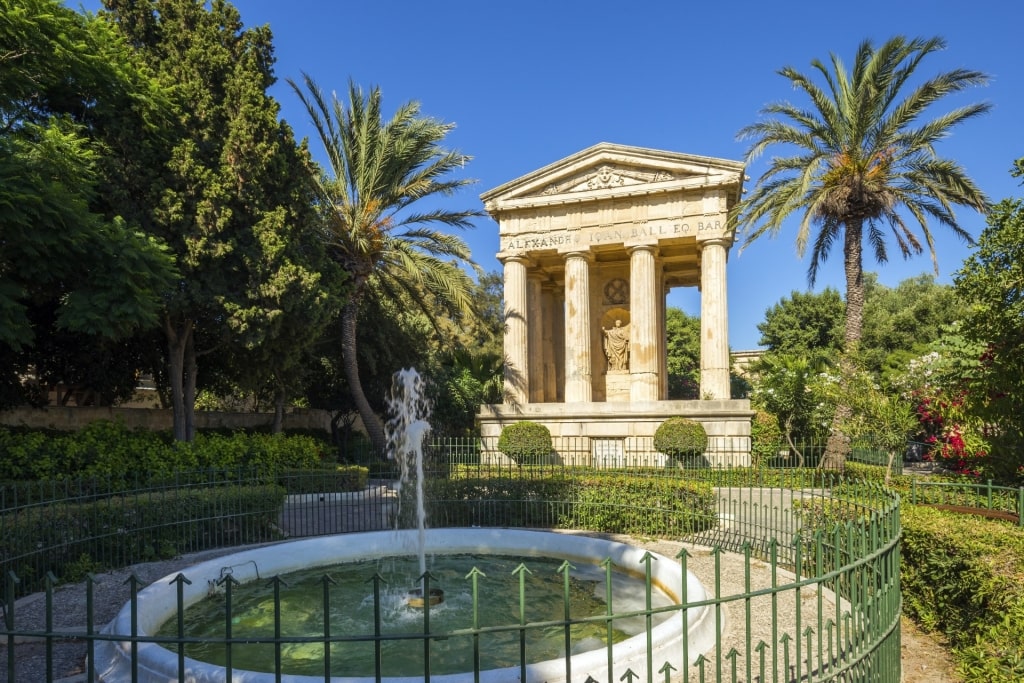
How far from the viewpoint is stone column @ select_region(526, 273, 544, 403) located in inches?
951

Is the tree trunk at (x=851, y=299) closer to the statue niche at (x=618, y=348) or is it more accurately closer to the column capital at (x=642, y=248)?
the column capital at (x=642, y=248)

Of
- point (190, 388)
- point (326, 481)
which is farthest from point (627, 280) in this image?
point (190, 388)

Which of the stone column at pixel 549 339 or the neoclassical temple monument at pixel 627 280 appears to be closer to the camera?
the neoclassical temple monument at pixel 627 280

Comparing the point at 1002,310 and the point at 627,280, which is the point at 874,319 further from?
the point at 1002,310

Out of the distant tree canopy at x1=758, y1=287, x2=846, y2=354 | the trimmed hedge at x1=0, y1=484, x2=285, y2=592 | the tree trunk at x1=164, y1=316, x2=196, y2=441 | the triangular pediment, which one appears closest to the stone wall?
the tree trunk at x1=164, y1=316, x2=196, y2=441

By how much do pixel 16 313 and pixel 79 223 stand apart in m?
1.80

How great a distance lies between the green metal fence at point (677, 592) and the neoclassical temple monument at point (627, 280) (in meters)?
7.45

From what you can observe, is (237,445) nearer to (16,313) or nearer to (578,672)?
(16,313)

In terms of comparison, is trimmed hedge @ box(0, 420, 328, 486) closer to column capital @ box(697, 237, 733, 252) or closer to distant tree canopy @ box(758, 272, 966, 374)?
column capital @ box(697, 237, 733, 252)

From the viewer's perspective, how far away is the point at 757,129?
1834 cm

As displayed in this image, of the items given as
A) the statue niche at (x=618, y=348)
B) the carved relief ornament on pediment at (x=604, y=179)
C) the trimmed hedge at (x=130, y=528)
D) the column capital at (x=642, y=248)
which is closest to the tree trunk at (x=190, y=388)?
the trimmed hedge at (x=130, y=528)

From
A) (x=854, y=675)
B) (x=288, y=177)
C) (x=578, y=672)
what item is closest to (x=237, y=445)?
(x=288, y=177)

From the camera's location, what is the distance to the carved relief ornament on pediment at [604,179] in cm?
2245

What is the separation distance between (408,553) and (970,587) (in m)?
6.36
